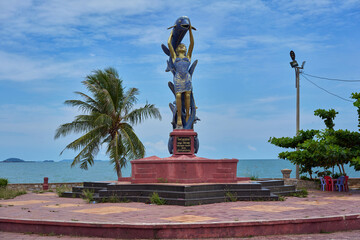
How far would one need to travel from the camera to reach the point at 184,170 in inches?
604

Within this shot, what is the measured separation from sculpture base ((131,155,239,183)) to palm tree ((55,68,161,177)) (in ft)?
26.2

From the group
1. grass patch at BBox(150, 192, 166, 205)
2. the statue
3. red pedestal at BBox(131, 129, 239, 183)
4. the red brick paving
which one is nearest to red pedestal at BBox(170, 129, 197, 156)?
the statue

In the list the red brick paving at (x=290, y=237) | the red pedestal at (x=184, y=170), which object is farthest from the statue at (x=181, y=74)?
the red brick paving at (x=290, y=237)

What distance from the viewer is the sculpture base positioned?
1536 centimetres

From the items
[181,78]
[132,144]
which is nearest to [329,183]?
[181,78]

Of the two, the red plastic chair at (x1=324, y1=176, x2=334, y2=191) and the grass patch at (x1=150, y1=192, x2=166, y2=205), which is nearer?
the grass patch at (x1=150, y1=192, x2=166, y2=205)

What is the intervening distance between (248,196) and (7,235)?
26.6ft

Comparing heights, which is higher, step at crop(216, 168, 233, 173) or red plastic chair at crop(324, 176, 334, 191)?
step at crop(216, 168, 233, 173)

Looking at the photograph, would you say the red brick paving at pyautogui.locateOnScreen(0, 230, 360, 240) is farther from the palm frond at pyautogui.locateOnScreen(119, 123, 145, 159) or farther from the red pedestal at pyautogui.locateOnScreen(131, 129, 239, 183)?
the palm frond at pyautogui.locateOnScreen(119, 123, 145, 159)

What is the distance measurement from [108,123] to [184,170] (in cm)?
938

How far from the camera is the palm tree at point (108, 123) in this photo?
23.9m

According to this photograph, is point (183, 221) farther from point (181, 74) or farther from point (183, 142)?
point (181, 74)

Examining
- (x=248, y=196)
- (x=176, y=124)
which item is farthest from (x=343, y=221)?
(x=176, y=124)

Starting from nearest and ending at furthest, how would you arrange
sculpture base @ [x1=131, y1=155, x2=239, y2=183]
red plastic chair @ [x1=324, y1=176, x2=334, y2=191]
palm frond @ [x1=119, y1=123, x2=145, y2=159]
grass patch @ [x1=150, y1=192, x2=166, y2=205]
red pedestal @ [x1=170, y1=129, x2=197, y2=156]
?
grass patch @ [x1=150, y1=192, x2=166, y2=205], sculpture base @ [x1=131, y1=155, x2=239, y2=183], red pedestal @ [x1=170, y1=129, x2=197, y2=156], red plastic chair @ [x1=324, y1=176, x2=334, y2=191], palm frond @ [x1=119, y1=123, x2=145, y2=159]
